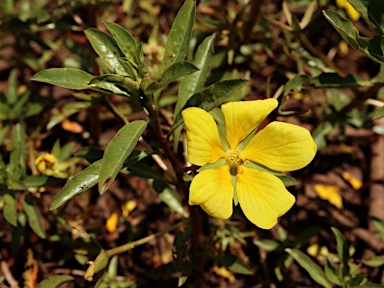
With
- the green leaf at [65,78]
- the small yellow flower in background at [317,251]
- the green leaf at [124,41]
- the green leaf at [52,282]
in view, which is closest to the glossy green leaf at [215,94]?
the green leaf at [124,41]

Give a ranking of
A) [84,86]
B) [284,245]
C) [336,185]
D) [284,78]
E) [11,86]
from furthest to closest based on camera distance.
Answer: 1. [284,78]
2. [336,185]
3. [11,86]
4. [284,245]
5. [84,86]

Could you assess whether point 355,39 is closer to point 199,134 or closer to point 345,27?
point 345,27

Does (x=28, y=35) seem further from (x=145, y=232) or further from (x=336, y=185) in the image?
(x=336, y=185)

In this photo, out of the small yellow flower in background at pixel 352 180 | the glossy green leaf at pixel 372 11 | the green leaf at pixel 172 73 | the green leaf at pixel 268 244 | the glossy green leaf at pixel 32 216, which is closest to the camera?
the green leaf at pixel 172 73

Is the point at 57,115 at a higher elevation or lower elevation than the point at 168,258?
higher

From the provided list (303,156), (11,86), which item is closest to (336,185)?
(303,156)

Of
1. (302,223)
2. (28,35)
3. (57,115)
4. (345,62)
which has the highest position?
(28,35)

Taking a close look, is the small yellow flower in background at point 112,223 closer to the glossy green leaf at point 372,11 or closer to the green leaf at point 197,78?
the green leaf at point 197,78
